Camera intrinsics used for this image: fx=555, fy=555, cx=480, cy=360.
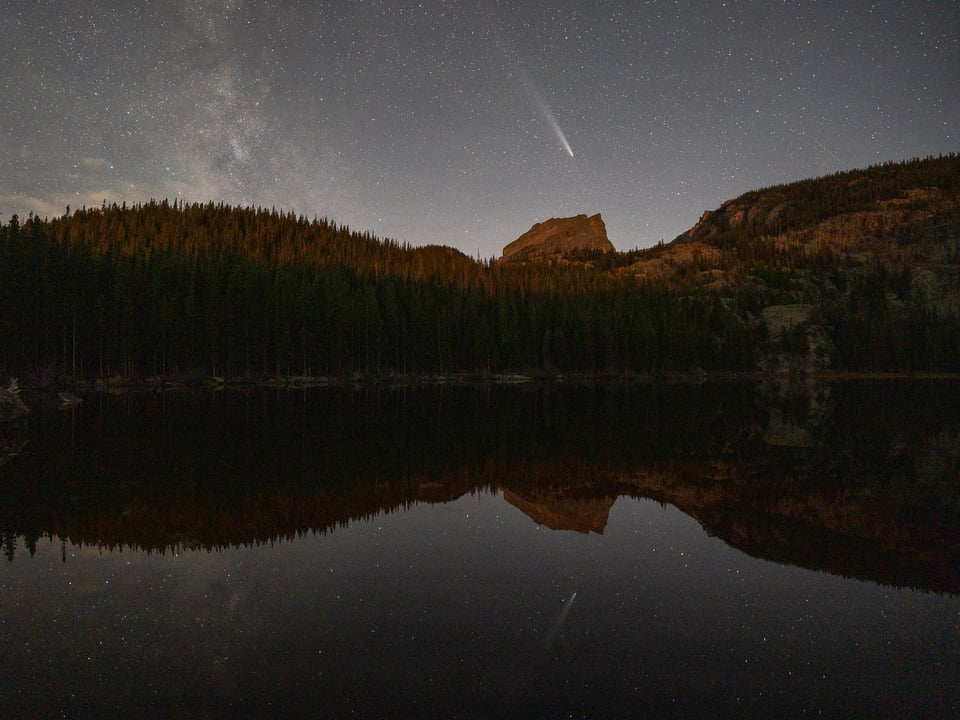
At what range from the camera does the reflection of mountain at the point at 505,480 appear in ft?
41.7

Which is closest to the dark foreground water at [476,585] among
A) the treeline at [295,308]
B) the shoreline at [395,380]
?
the shoreline at [395,380]

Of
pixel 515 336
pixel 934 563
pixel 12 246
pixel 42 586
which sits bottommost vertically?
pixel 934 563

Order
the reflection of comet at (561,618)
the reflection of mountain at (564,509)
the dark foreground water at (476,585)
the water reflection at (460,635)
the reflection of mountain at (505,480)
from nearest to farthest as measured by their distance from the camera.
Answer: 1. the water reflection at (460,635)
2. the dark foreground water at (476,585)
3. the reflection of comet at (561,618)
4. the reflection of mountain at (505,480)
5. the reflection of mountain at (564,509)

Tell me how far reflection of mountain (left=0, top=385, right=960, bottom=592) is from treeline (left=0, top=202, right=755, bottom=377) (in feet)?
162

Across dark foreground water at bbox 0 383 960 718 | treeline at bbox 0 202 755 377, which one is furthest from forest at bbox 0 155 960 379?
dark foreground water at bbox 0 383 960 718

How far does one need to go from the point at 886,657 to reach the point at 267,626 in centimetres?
893

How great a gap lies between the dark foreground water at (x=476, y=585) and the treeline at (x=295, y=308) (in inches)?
2475

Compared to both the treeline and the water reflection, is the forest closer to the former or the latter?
the treeline

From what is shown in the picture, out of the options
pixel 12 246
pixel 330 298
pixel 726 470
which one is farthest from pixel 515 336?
pixel 726 470

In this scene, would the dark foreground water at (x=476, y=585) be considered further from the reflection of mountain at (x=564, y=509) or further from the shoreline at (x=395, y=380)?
the shoreline at (x=395, y=380)

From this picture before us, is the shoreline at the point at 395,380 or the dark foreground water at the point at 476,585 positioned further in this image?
the shoreline at the point at 395,380

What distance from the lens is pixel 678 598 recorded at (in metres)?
9.83

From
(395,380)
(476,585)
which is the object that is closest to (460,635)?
(476,585)

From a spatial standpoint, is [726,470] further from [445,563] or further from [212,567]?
[212,567]
